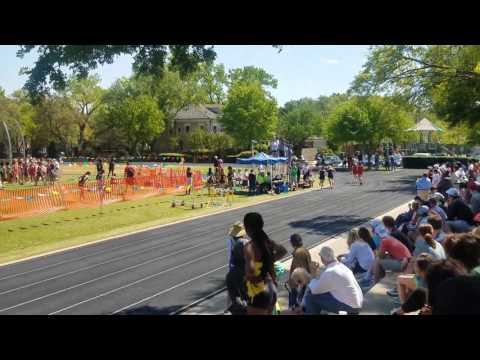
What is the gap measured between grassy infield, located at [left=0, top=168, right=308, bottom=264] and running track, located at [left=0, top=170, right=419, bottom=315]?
104 cm

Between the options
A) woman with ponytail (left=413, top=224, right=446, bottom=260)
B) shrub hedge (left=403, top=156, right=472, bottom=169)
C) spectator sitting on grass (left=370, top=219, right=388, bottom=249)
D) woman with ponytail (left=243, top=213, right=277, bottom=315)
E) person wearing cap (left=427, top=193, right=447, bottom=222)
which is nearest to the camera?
woman with ponytail (left=243, top=213, right=277, bottom=315)

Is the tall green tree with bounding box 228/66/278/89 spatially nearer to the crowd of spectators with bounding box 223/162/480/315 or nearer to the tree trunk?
the tree trunk

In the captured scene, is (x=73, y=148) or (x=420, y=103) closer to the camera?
(x=420, y=103)

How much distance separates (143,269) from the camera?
444 inches

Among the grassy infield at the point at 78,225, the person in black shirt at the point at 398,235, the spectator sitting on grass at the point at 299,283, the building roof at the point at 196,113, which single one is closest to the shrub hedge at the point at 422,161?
the grassy infield at the point at 78,225

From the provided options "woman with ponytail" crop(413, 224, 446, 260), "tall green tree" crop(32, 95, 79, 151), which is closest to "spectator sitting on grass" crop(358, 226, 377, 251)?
"woman with ponytail" crop(413, 224, 446, 260)

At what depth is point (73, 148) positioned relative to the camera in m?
71.0

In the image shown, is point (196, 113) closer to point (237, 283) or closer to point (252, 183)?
point (252, 183)

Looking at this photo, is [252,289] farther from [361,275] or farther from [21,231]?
[21,231]

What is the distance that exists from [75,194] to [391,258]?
16.8m

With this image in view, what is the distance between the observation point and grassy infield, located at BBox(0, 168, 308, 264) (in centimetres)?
1430
